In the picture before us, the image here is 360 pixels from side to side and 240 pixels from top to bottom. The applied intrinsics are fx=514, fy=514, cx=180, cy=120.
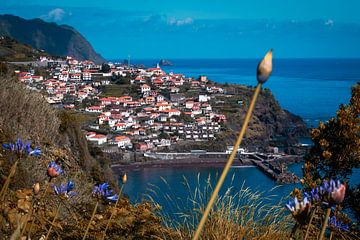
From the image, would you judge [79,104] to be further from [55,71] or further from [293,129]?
[293,129]

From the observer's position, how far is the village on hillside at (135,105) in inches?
1480


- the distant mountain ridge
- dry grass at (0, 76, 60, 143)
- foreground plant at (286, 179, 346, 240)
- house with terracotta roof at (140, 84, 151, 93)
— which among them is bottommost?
dry grass at (0, 76, 60, 143)

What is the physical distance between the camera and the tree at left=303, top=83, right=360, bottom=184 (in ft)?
15.8

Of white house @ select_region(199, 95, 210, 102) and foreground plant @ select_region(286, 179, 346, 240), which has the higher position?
white house @ select_region(199, 95, 210, 102)

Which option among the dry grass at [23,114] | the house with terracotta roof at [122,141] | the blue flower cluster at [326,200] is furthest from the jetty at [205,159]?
the blue flower cluster at [326,200]

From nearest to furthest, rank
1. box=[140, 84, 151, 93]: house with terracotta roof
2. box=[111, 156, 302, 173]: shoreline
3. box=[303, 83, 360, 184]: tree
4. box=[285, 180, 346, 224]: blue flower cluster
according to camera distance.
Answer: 1. box=[285, 180, 346, 224]: blue flower cluster
2. box=[303, 83, 360, 184]: tree
3. box=[111, 156, 302, 173]: shoreline
4. box=[140, 84, 151, 93]: house with terracotta roof

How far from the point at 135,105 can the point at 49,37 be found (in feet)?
235

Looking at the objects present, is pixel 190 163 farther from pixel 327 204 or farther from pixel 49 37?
pixel 49 37

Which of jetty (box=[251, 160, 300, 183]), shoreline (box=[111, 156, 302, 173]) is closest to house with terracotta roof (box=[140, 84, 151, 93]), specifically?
shoreline (box=[111, 156, 302, 173])

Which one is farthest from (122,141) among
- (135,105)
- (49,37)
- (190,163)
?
(49,37)

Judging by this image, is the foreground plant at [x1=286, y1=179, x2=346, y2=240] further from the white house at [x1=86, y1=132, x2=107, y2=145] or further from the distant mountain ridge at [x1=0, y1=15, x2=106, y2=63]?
the distant mountain ridge at [x1=0, y1=15, x2=106, y2=63]

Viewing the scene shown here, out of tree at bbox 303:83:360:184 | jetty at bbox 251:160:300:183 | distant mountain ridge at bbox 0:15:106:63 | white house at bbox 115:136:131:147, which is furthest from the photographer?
distant mountain ridge at bbox 0:15:106:63

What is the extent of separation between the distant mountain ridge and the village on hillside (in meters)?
47.3

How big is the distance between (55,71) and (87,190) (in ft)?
167
